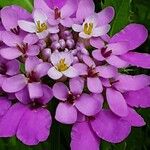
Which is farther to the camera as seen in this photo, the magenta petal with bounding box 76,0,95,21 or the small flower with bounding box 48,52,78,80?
the magenta petal with bounding box 76,0,95,21

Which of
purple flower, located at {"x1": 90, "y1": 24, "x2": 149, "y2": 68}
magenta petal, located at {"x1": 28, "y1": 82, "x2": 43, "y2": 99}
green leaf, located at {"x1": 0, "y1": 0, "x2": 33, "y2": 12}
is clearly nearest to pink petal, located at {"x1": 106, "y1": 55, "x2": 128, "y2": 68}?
purple flower, located at {"x1": 90, "y1": 24, "x2": 149, "y2": 68}

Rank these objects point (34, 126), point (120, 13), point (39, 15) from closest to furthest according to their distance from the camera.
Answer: point (34, 126), point (39, 15), point (120, 13)

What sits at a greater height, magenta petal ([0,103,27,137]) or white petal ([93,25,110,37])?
white petal ([93,25,110,37])

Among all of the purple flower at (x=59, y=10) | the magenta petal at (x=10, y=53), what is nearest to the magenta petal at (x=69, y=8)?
the purple flower at (x=59, y=10)

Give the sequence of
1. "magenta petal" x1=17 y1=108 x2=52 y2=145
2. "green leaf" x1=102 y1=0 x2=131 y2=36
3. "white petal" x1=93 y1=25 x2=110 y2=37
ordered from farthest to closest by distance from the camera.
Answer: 1. "green leaf" x1=102 y1=0 x2=131 y2=36
2. "white petal" x1=93 y1=25 x2=110 y2=37
3. "magenta petal" x1=17 y1=108 x2=52 y2=145

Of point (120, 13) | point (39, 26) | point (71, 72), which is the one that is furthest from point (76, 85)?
point (120, 13)

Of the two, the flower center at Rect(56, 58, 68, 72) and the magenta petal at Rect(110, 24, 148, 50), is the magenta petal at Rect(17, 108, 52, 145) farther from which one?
the magenta petal at Rect(110, 24, 148, 50)

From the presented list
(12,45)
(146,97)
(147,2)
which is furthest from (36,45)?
(147,2)

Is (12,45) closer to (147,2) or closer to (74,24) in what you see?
(74,24)

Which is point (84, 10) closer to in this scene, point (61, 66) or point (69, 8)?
point (69, 8)
